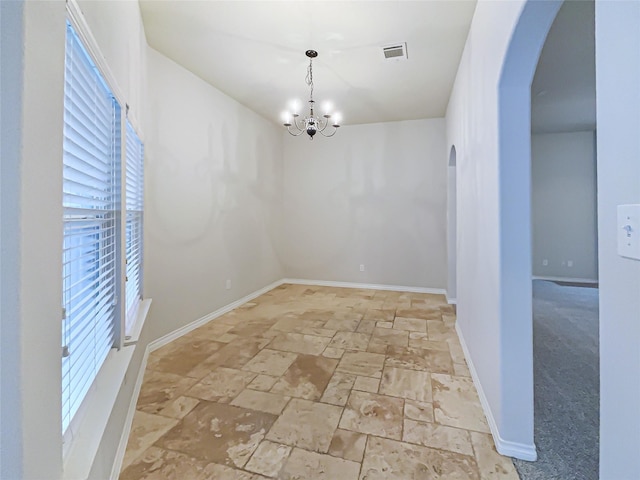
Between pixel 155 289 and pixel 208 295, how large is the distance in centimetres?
86

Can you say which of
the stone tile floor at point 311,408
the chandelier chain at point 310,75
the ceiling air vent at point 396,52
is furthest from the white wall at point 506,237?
the chandelier chain at point 310,75

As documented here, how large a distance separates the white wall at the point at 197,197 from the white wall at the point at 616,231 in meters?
3.15

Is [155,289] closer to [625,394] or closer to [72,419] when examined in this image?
[72,419]

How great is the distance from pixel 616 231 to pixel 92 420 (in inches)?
72.9

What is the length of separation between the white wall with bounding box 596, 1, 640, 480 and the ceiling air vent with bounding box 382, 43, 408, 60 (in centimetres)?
251

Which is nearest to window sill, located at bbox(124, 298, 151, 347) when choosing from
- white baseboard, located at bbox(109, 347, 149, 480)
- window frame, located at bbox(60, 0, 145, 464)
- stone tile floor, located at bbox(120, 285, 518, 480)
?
window frame, located at bbox(60, 0, 145, 464)

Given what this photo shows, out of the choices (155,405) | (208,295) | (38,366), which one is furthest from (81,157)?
(208,295)

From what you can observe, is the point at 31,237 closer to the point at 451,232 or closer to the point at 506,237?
the point at 506,237

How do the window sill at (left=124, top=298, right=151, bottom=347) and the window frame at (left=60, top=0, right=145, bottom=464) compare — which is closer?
the window frame at (left=60, top=0, right=145, bottom=464)

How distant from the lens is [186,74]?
3449mm

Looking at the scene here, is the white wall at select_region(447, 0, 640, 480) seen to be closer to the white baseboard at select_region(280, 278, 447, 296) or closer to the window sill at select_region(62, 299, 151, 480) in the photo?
the window sill at select_region(62, 299, 151, 480)

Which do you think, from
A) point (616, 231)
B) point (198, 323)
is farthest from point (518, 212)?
point (198, 323)

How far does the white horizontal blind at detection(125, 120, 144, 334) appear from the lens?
2.26 m

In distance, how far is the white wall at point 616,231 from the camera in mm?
660
